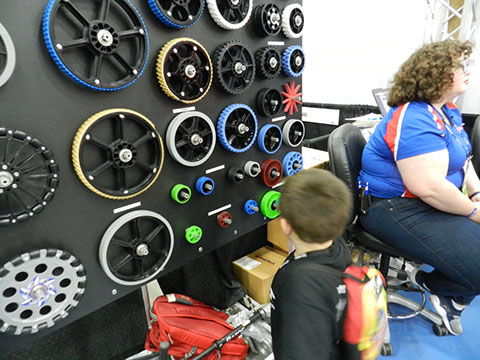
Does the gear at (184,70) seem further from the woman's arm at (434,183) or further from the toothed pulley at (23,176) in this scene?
the woman's arm at (434,183)

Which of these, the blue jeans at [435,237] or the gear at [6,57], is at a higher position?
the gear at [6,57]

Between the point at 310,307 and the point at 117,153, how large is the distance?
586 millimetres

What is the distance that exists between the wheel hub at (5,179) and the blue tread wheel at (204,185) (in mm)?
464

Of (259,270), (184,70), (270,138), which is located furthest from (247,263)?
(184,70)

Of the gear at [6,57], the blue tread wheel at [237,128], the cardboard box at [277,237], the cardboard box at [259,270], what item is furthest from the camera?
the cardboard box at [277,237]

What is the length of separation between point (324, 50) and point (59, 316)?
320 centimetres

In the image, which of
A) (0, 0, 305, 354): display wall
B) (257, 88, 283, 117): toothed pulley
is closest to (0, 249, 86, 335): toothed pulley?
(0, 0, 305, 354): display wall

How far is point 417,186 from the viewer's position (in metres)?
1.02

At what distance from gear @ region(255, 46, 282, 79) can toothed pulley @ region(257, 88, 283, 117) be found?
57mm

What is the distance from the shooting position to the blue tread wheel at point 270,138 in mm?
1042

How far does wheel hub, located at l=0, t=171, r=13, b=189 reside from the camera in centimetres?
55

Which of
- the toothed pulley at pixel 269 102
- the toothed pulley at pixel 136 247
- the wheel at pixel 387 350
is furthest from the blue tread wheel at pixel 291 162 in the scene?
the wheel at pixel 387 350

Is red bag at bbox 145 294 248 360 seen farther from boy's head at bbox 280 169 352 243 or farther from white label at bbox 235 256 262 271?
boy's head at bbox 280 169 352 243

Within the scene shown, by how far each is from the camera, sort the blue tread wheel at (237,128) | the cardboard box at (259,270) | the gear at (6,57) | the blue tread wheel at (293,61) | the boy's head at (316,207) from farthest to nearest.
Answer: the cardboard box at (259,270) → the blue tread wheel at (293,61) → the blue tread wheel at (237,128) → the boy's head at (316,207) → the gear at (6,57)
